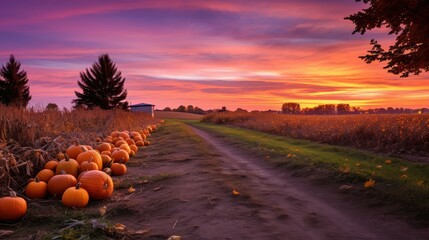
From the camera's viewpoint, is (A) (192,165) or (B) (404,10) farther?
(A) (192,165)

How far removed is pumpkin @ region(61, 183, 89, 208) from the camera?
581 centimetres

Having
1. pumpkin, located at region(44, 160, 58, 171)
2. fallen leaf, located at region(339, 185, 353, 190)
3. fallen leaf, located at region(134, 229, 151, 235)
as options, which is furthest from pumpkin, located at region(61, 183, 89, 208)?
fallen leaf, located at region(339, 185, 353, 190)

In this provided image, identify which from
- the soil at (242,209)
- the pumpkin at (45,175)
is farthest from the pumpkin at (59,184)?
the soil at (242,209)

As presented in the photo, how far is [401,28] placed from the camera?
33.3 feet

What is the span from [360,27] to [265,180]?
188 inches

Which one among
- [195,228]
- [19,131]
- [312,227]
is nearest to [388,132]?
[312,227]

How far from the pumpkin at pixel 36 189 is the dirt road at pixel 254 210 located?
1.71 meters

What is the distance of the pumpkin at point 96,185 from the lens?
6.21m

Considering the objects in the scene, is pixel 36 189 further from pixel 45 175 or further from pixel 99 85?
pixel 99 85

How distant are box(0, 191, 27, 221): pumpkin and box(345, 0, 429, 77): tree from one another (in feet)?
27.8

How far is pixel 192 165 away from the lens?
32.7 ft

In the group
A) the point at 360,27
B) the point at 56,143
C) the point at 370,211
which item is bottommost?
the point at 370,211

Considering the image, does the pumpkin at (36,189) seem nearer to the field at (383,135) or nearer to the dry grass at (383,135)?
the field at (383,135)

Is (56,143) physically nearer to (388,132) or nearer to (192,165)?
(192,165)
